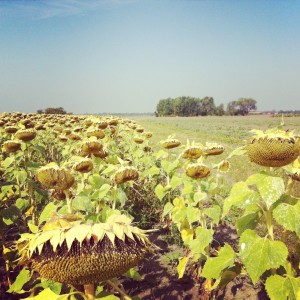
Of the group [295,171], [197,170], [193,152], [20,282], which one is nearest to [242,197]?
[295,171]

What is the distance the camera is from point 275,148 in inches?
63.4

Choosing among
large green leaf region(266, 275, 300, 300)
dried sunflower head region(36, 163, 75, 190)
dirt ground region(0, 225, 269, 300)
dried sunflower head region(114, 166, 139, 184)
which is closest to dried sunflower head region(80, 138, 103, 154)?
dried sunflower head region(114, 166, 139, 184)

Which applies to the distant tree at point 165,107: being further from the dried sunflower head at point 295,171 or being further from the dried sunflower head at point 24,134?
the dried sunflower head at point 295,171

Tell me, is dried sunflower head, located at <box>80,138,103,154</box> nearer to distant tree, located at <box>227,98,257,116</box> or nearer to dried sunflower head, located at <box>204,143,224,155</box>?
dried sunflower head, located at <box>204,143,224,155</box>

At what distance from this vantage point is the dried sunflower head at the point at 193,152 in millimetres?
3463

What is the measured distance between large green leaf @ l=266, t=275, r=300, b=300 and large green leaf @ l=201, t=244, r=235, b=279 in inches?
10.3

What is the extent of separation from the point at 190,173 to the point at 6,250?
1780 millimetres

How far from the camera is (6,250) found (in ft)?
10.0

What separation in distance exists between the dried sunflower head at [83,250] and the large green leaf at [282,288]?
3.26 feet

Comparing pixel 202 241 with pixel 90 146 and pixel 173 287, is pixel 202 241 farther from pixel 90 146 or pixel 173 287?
pixel 90 146

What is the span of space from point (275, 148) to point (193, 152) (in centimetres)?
189

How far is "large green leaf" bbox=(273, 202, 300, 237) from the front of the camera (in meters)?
1.72

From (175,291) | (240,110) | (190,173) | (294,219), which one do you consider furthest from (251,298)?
(240,110)

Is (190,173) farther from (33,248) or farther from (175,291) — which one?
(33,248)
